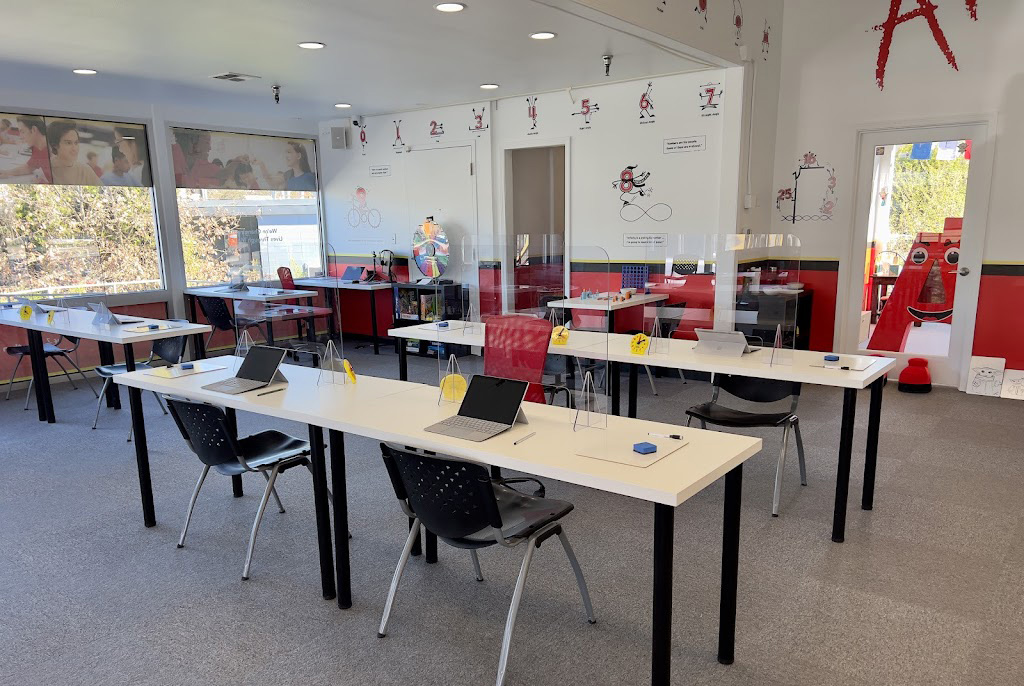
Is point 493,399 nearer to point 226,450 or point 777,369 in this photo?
point 226,450

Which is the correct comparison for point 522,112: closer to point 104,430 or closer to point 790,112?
point 790,112

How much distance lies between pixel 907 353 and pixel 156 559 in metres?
6.41

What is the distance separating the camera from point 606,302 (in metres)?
5.43

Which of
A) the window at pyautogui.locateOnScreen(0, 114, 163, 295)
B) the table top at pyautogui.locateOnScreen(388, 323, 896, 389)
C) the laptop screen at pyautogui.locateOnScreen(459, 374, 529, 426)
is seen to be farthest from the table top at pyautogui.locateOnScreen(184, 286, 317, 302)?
the laptop screen at pyautogui.locateOnScreen(459, 374, 529, 426)

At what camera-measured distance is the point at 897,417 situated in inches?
223

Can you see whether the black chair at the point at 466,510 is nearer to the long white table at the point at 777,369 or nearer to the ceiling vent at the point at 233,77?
the long white table at the point at 777,369

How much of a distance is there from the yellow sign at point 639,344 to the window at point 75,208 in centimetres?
629

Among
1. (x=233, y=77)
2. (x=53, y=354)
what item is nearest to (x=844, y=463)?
(x=233, y=77)

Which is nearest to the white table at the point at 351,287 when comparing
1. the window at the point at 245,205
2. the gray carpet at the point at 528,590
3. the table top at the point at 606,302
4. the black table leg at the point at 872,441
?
the window at the point at 245,205

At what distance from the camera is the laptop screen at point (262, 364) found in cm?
351

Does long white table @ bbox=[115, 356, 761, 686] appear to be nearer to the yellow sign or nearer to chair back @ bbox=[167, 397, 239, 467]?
chair back @ bbox=[167, 397, 239, 467]

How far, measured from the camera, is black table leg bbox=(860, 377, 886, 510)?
3.66m

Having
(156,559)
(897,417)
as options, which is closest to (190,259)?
(156,559)

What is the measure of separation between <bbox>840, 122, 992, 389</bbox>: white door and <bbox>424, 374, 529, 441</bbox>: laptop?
5.15 m
